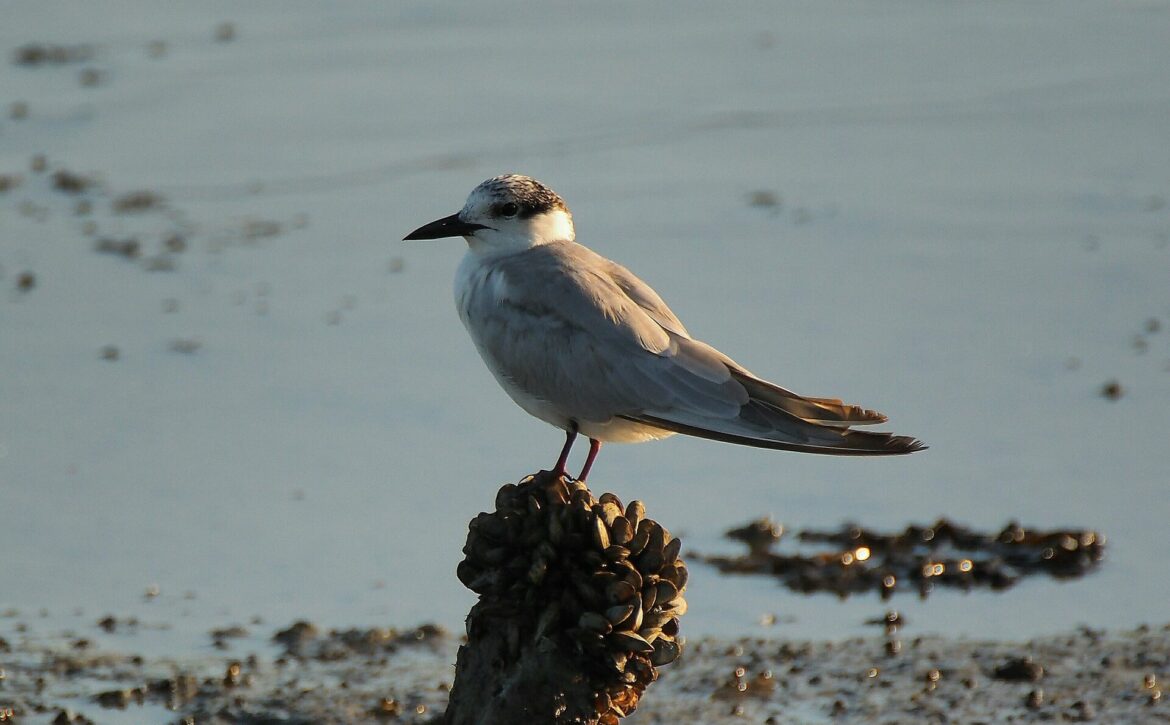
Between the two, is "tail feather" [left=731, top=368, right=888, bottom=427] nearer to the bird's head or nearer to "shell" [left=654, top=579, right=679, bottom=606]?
"shell" [left=654, top=579, right=679, bottom=606]

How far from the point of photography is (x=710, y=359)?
5383 mm

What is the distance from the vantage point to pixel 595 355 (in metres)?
5.40

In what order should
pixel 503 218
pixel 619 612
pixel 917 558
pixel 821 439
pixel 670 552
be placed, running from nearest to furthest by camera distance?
pixel 619 612 → pixel 670 552 → pixel 821 439 → pixel 503 218 → pixel 917 558

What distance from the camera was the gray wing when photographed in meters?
5.16

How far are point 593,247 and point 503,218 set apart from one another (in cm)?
382

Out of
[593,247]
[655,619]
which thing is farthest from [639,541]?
[593,247]

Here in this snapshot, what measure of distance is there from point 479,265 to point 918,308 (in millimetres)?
4090

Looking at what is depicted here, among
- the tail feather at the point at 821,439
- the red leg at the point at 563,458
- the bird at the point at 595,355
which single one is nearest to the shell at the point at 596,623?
the red leg at the point at 563,458

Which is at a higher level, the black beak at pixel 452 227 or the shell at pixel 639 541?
the black beak at pixel 452 227

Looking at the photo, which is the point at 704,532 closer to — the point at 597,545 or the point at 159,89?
the point at 597,545

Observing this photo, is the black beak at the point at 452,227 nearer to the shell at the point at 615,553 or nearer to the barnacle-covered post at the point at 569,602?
the barnacle-covered post at the point at 569,602

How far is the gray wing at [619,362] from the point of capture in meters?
5.16

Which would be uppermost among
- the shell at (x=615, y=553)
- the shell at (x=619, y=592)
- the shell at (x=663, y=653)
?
the shell at (x=615, y=553)

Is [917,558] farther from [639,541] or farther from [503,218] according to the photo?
[639,541]
